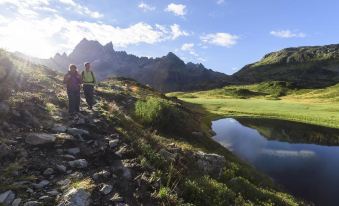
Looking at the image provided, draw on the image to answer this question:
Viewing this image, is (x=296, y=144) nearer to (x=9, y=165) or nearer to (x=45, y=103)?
(x=45, y=103)

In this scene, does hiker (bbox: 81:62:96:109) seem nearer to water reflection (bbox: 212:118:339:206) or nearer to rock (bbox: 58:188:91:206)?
rock (bbox: 58:188:91:206)

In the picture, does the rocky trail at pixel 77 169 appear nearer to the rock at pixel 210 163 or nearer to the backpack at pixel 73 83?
the backpack at pixel 73 83

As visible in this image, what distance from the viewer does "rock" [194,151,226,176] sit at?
68.5 ft

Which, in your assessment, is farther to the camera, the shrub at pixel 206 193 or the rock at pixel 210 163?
the rock at pixel 210 163

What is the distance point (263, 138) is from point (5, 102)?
A: 43.2m

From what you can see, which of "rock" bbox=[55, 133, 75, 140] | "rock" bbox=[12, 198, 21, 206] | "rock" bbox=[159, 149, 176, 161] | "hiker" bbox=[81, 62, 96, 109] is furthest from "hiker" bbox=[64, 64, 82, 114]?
"rock" bbox=[12, 198, 21, 206]

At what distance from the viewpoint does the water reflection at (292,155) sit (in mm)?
31203

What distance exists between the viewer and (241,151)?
44.1 metres

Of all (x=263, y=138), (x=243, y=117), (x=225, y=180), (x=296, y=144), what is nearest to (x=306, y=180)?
(x=225, y=180)

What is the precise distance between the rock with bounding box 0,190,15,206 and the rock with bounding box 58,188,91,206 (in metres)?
1.60

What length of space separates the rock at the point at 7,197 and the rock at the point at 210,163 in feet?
34.1

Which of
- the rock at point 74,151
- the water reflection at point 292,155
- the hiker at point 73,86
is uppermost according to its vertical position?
the hiker at point 73,86

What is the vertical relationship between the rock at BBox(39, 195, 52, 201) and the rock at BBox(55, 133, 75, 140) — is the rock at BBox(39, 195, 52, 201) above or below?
below

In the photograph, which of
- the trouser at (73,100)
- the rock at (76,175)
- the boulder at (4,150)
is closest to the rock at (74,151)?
the rock at (76,175)
